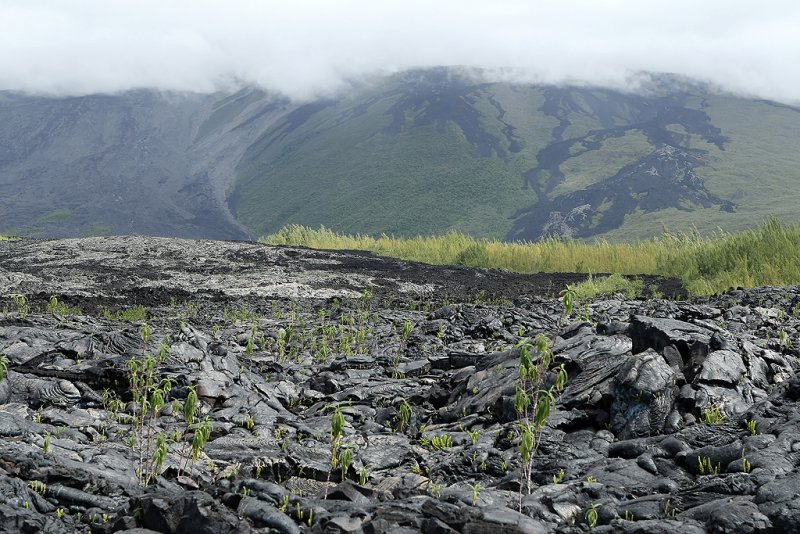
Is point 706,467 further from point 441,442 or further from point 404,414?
point 404,414

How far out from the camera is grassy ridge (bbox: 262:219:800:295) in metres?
25.6

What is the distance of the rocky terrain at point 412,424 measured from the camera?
5.80m

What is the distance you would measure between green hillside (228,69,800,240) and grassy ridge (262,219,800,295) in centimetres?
5314

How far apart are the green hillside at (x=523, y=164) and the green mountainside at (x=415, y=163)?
0.41 meters

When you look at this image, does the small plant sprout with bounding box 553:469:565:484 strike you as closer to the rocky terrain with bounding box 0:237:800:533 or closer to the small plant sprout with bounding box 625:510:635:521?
the rocky terrain with bounding box 0:237:800:533

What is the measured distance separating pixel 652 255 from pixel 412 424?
27.6 meters

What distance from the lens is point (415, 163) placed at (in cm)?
13288

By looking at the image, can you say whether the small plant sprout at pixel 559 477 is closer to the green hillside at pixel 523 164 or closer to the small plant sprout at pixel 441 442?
the small plant sprout at pixel 441 442

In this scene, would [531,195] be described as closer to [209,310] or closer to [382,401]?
[209,310]

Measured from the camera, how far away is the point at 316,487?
762 cm

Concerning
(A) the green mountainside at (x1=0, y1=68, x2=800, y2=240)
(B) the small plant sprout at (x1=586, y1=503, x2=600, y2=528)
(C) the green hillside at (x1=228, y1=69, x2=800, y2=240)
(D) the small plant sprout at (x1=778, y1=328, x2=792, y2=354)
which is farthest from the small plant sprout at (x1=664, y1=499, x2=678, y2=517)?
(C) the green hillside at (x1=228, y1=69, x2=800, y2=240)

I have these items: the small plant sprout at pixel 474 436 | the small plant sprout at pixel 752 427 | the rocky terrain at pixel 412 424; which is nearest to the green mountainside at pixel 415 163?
the rocky terrain at pixel 412 424

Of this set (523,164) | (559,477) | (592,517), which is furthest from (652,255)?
(523,164)

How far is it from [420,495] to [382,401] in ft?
15.3
